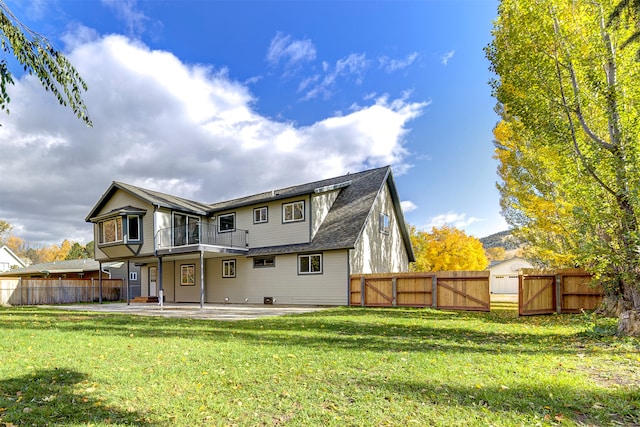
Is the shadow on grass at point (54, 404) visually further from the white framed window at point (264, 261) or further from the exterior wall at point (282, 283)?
the white framed window at point (264, 261)

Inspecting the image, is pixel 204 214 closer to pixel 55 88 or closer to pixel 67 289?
pixel 67 289

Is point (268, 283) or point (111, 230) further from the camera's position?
point (111, 230)

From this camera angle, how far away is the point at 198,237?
72.7 feet

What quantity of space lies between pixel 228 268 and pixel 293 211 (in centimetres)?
587

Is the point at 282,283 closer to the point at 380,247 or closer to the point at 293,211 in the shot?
the point at 293,211

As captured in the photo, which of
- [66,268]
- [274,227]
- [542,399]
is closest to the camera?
[542,399]

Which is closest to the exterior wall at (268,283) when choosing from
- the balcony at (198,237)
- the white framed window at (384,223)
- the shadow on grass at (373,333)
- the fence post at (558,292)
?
the balcony at (198,237)

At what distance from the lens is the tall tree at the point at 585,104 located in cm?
800

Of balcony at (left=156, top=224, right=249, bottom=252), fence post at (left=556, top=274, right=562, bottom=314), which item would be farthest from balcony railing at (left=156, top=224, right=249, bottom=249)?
fence post at (left=556, top=274, right=562, bottom=314)

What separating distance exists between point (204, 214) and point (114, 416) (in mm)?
20032

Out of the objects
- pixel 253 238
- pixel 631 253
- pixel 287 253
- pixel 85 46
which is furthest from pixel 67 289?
pixel 631 253

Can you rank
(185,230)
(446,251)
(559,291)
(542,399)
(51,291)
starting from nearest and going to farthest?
1. (542,399)
2. (559,291)
3. (185,230)
4. (51,291)
5. (446,251)

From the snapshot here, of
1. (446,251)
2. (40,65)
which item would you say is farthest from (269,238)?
(446,251)

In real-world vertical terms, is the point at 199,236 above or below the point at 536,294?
above
